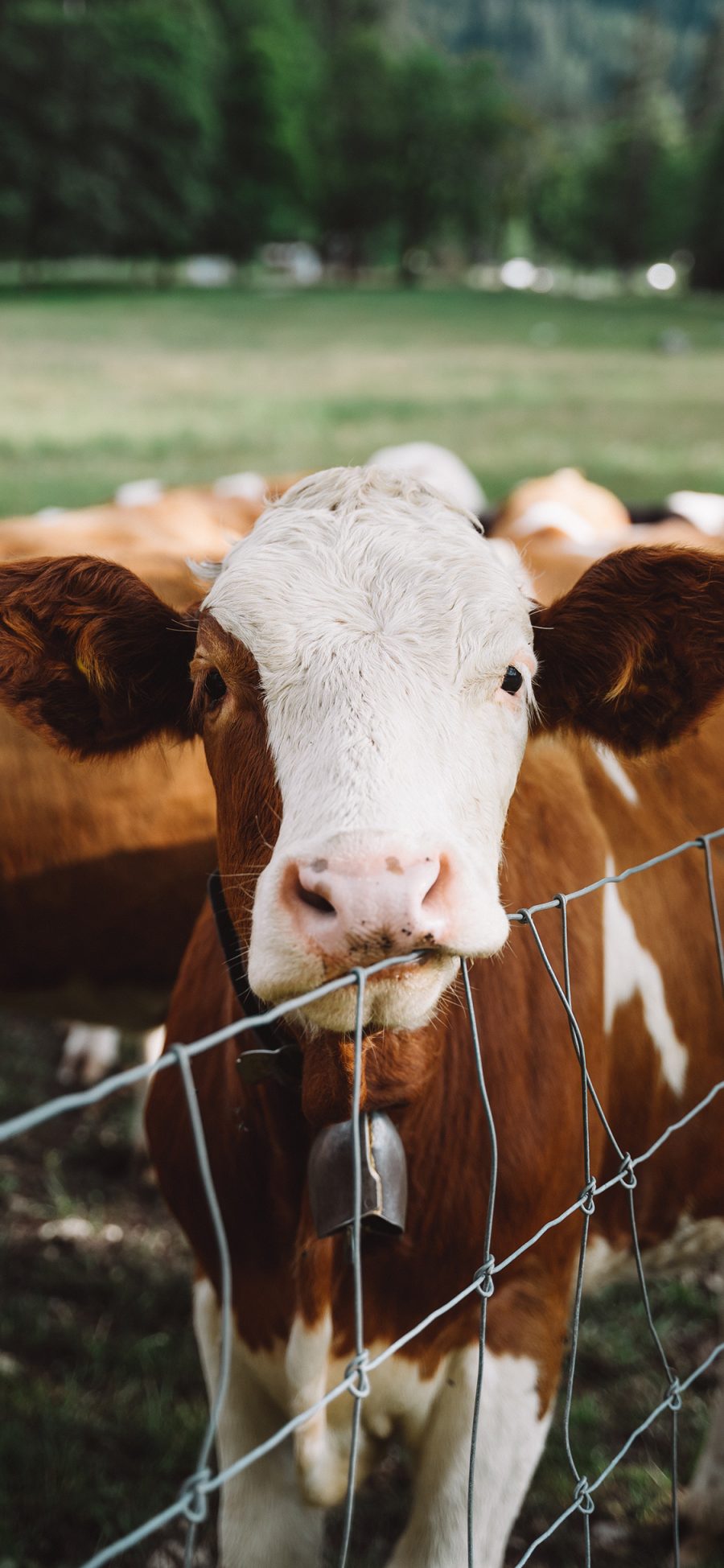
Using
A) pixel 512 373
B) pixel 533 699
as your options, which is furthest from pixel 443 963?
pixel 512 373

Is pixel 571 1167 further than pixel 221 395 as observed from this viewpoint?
No

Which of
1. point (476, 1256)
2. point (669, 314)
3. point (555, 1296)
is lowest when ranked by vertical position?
point (669, 314)

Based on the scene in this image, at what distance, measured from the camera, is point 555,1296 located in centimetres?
235

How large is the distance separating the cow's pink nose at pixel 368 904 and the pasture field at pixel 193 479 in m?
2.03

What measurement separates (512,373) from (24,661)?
24.9 metres

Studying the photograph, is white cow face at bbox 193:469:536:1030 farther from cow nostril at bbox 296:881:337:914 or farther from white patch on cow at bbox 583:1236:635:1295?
white patch on cow at bbox 583:1236:635:1295

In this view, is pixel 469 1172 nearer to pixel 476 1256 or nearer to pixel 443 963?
pixel 476 1256

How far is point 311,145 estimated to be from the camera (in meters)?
63.8

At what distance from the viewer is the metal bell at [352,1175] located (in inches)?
74.9

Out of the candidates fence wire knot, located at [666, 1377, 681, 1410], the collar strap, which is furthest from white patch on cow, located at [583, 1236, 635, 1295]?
the collar strap

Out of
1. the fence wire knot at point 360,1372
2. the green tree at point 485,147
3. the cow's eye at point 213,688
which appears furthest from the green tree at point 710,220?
the fence wire knot at point 360,1372

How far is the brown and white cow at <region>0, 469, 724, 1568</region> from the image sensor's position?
1.73m

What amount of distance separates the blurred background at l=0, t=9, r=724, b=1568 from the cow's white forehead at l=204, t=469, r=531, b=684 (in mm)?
2187

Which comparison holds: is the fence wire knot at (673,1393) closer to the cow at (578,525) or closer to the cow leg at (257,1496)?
the cow leg at (257,1496)
